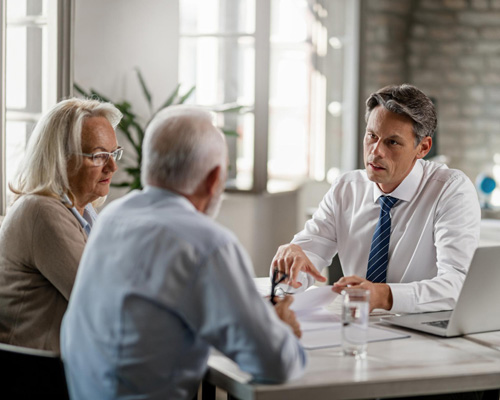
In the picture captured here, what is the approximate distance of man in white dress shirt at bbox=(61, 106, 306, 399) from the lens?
4.67 feet

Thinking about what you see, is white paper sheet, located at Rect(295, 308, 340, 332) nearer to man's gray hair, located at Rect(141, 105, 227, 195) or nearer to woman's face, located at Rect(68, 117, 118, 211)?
man's gray hair, located at Rect(141, 105, 227, 195)

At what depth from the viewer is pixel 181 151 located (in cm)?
150

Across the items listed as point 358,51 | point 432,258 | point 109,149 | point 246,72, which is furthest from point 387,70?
point 109,149

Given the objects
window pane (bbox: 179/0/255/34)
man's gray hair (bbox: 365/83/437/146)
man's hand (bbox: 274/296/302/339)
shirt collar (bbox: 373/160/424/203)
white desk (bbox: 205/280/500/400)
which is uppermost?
window pane (bbox: 179/0/255/34)

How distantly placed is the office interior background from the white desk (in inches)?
122

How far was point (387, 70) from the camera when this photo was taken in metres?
5.93

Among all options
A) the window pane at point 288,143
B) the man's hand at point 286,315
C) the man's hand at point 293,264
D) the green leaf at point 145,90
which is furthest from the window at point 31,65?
the man's hand at point 286,315

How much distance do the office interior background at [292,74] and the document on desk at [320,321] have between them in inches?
110

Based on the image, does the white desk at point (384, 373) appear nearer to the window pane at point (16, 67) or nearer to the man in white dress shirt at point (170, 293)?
the man in white dress shirt at point (170, 293)

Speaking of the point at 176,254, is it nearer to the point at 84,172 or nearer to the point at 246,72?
the point at 84,172

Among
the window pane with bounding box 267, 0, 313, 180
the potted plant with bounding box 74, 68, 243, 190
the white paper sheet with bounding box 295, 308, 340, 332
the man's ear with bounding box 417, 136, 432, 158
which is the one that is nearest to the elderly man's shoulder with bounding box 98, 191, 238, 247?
the white paper sheet with bounding box 295, 308, 340, 332

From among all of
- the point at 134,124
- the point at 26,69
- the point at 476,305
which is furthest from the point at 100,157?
the point at 134,124

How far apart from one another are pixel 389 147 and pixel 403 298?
56cm

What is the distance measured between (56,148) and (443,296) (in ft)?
3.80
